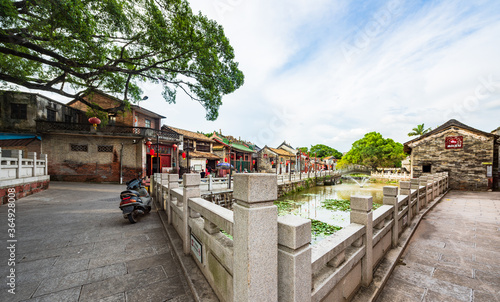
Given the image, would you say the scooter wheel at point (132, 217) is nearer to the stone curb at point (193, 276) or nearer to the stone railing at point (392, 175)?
the stone curb at point (193, 276)

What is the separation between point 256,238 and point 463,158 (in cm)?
1979

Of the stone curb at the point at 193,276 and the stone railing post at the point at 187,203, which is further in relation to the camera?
the stone railing post at the point at 187,203

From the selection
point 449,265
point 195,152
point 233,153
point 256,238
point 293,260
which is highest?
point 195,152

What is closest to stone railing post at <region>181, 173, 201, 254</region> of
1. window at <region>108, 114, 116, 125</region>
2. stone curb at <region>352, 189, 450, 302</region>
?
stone curb at <region>352, 189, 450, 302</region>

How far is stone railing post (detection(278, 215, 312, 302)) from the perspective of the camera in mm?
1514

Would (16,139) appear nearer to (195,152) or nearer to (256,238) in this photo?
(195,152)

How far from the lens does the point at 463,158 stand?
1385 centimetres

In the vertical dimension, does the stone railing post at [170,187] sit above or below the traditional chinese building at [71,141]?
below

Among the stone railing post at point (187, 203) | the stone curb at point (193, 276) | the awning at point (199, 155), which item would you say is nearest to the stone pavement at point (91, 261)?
the stone curb at point (193, 276)

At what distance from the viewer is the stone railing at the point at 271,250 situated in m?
1.47

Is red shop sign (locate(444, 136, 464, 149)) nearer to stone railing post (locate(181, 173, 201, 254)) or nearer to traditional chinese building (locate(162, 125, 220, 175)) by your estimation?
stone railing post (locate(181, 173, 201, 254))

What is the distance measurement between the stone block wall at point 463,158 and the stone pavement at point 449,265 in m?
11.0

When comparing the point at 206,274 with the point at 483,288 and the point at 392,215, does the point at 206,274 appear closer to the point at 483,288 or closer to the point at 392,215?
the point at 392,215

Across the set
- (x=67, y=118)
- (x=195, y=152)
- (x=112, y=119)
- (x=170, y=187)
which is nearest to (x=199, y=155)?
(x=195, y=152)
